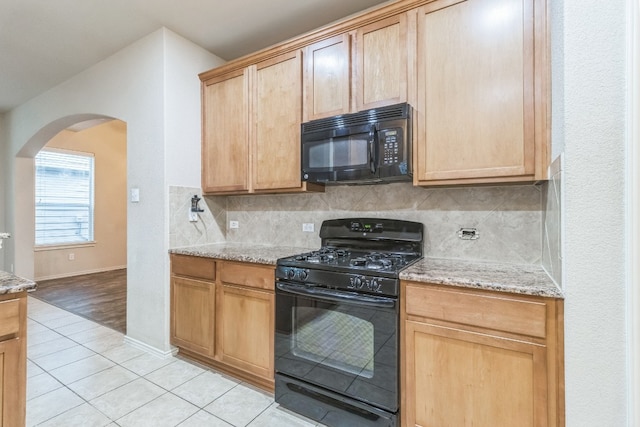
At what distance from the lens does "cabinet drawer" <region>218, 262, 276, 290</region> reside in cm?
208

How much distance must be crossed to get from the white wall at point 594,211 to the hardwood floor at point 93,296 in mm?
3671

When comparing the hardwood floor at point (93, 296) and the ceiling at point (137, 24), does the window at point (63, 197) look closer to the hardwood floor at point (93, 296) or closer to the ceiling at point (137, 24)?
the hardwood floor at point (93, 296)

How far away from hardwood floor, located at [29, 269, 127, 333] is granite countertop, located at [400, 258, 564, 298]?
10.2 feet

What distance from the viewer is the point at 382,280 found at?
1616mm

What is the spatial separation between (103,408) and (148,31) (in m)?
2.86

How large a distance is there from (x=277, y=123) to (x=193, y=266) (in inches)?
51.8

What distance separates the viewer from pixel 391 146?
6.14 feet

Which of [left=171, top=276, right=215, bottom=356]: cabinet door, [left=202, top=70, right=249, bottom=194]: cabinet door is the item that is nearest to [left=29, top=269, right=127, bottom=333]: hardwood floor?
[left=171, top=276, right=215, bottom=356]: cabinet door

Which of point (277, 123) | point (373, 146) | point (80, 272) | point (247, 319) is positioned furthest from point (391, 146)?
point (80, 272)

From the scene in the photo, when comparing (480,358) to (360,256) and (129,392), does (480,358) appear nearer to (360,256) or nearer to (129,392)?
(360,256)

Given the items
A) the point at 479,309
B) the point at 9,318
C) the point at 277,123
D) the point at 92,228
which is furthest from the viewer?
the point at 92,228

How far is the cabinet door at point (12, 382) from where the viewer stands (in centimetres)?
131

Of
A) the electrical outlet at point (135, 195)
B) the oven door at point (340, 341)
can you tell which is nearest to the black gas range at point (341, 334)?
the oven door at point (340, 341)

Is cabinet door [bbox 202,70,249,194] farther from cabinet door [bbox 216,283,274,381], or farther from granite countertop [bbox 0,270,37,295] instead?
granite countertop [bbox 0,270,37,295]
